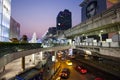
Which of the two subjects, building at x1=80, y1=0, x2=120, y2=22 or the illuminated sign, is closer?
building at x1=80, y1=0, x2=120, y2=22

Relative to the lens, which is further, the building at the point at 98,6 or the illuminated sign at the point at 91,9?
the illuminated sign at the point at 91,9

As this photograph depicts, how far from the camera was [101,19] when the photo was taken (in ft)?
102

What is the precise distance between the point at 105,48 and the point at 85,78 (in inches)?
508

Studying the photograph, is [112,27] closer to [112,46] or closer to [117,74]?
[112,46]

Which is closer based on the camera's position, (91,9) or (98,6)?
(98,6)

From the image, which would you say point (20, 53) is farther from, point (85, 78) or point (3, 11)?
point (3, 11)

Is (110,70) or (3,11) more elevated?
(3,11)

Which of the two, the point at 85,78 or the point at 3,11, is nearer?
the point at 85,78

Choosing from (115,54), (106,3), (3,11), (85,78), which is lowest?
(85,78)

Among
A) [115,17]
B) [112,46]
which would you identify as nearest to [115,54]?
[112,46]

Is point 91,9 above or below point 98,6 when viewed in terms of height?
above

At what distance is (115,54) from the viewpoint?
22.8 m

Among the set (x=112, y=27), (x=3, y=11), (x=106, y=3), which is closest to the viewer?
(x=112, y=27)

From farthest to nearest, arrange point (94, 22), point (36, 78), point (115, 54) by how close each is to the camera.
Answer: point (94, 22)
point (36, 78)
point (115, 54)
